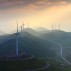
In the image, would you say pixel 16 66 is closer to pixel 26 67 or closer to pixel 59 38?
pixel 26 67

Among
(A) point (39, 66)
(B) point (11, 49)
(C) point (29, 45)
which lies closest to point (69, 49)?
(C) point (29, 45)

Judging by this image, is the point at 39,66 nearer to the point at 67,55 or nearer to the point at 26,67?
the point at 26,67

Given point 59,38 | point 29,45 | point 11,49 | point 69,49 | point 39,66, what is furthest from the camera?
point 59,38

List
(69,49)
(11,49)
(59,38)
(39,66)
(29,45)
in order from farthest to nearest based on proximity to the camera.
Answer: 1. (59,38)
2. (69,49)
3. (29,45)
4. (11,49)
5. (39,66)

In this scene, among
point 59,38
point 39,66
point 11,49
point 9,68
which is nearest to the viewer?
point 9,68

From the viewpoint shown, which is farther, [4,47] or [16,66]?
[4,47]

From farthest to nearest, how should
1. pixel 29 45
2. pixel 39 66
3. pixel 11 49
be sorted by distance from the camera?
pixel 29 45, pixel 11 49, pixel 39 66

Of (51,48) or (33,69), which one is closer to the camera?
(33,69)

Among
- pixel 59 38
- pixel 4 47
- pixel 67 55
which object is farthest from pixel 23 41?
pixel 59 38
